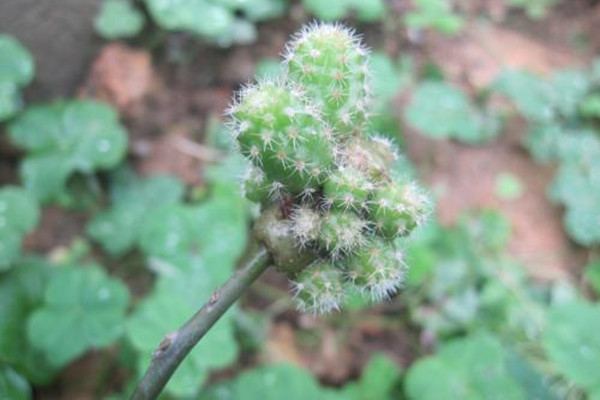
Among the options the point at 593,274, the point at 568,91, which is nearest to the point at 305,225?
the point at 593,274

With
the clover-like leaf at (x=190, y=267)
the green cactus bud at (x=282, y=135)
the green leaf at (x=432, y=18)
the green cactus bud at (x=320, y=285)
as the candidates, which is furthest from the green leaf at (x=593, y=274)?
the green cactus bud at (x=282, y=135)

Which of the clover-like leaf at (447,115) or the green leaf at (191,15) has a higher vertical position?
the green leaf at (191,15)

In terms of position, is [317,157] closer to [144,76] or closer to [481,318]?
[481,318]

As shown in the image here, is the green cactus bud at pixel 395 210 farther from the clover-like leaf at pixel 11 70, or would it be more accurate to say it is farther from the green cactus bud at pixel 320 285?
the clover-like leaf at pixel 11 70

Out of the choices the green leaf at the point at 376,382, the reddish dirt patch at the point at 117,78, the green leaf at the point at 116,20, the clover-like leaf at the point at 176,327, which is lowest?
the green leaf at the point at 376,382

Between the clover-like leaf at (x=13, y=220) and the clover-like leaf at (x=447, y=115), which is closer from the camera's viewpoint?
the clover-like leaf at (x=13, y=220)

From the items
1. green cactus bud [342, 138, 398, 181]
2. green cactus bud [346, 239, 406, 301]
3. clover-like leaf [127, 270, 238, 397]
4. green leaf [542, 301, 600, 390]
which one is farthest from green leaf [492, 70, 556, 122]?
green cactus bud [346, 239, 406, 301]

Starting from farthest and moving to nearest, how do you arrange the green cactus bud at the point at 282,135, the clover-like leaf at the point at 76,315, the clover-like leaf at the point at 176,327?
the clover-like leaf at the point at 76,315
the clover-like leaf at the point at 176,327
the green cactus bud at the point at 282,135

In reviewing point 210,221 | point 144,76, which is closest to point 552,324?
point 210,221

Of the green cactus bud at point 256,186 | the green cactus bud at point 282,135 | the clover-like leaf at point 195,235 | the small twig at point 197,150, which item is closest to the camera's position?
the green cactus bud at point 282,135
